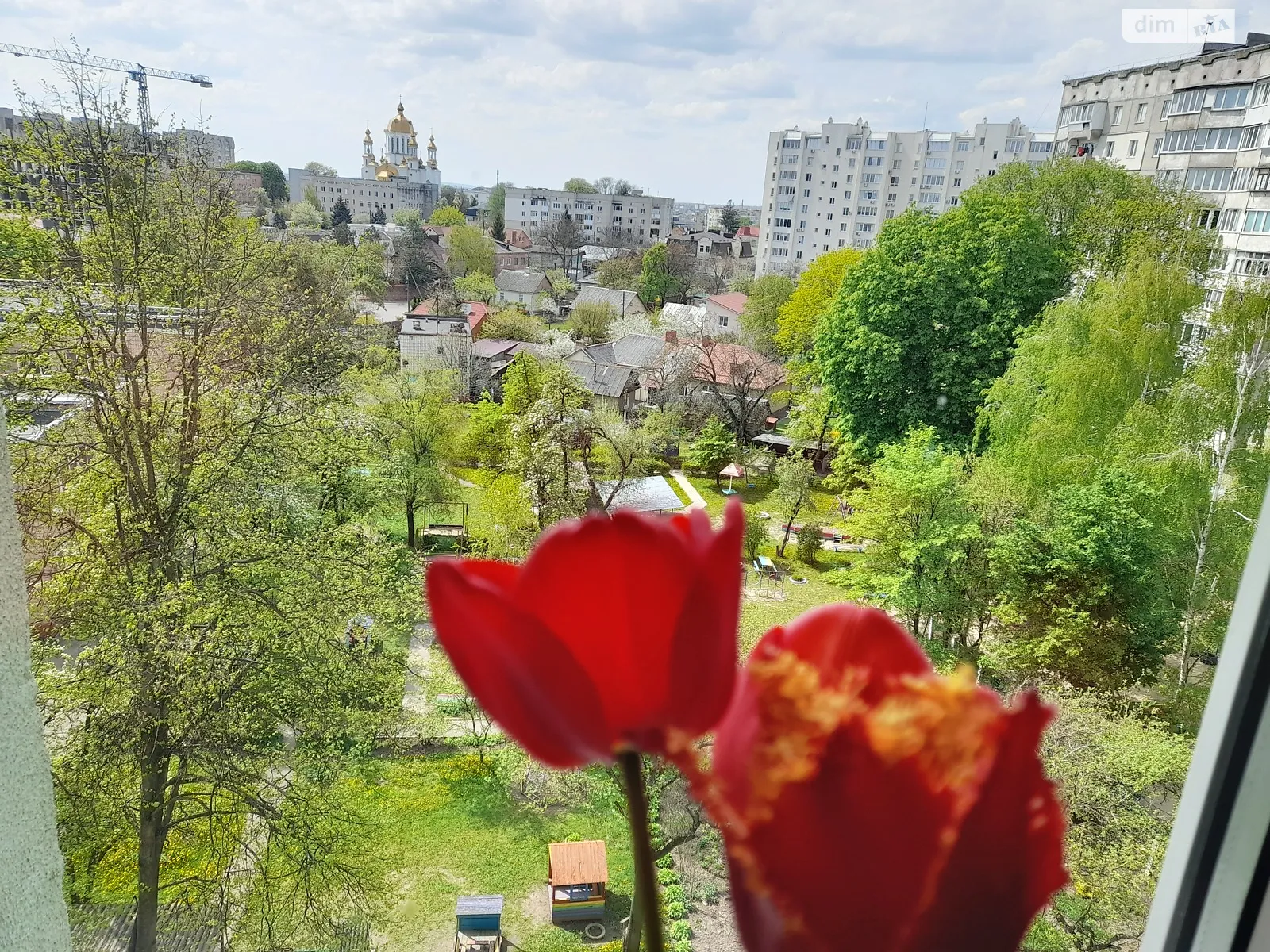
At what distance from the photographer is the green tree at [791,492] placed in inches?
351

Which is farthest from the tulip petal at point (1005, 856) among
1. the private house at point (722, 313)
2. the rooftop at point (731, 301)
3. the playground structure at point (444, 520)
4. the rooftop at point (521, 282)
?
the rooftop at point (521, 282)

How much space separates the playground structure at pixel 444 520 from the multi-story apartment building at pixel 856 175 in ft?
64.0

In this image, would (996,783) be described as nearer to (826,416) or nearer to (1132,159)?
(826,416)

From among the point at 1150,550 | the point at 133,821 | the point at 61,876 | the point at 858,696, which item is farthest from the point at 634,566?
the point at 1150,550

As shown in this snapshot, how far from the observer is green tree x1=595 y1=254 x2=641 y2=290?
76.7 ft

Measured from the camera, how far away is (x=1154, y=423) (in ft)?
16.0

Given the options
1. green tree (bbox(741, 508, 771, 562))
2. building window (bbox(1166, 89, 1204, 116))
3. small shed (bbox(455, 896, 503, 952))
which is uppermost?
building window (bbox(1166, 89, 1204, 116))

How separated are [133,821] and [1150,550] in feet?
16.7

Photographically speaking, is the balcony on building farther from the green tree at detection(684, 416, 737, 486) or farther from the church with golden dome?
the church with golden dome

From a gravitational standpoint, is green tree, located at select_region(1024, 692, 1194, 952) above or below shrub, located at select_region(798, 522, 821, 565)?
above

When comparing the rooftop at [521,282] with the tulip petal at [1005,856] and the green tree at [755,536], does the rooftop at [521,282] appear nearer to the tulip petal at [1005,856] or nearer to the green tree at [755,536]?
the green tree at [755,536]

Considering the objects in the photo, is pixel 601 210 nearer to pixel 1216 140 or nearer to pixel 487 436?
pixel 487 436

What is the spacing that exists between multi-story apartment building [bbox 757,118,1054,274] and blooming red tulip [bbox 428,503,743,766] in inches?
1058

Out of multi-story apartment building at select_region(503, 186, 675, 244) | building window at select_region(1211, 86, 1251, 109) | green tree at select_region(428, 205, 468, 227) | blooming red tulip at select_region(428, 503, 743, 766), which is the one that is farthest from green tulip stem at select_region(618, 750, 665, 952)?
multi-story apartment building at select_region(503, 186, 675, 244)
